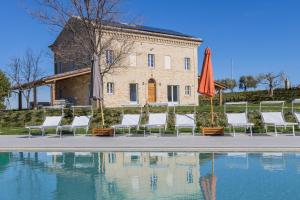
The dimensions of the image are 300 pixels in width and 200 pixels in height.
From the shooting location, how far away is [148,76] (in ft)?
106

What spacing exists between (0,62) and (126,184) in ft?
121

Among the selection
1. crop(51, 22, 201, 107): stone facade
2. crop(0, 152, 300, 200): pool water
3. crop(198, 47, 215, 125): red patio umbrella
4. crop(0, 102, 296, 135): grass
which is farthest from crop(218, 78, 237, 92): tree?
crop(0, 152, 300, 200): pool water

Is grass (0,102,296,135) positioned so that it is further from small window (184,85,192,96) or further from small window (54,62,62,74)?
small window (184,85,192,96)

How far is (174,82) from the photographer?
33.9 metres

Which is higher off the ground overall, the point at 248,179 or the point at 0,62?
the point at 0,62

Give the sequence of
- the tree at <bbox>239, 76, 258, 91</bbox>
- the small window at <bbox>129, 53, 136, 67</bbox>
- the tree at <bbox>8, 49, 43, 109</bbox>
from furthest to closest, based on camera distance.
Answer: the tree at <bbox>239, 76, 258, 91</bbox>
the tree at <bbox>8, 49, 43, 109</bbox>
the small window at <bbox>129, 53, 136, 67</bbox>

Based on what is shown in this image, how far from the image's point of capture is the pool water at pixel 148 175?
642cm

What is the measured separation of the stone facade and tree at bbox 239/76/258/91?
1016 inches

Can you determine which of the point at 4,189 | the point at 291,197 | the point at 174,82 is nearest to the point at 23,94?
the point at 174,82

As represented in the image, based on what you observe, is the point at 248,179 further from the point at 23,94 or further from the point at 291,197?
the point at 23,94

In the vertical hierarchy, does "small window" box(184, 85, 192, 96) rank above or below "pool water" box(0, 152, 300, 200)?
above

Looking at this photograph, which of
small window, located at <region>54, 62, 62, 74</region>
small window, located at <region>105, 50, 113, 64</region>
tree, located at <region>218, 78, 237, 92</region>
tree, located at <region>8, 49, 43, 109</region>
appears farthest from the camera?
tree, located at <region>218, 78, 237, 92</region>

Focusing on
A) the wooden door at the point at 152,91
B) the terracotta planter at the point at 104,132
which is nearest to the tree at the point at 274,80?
the wooden door at the point at 152,91

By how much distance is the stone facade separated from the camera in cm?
3081
